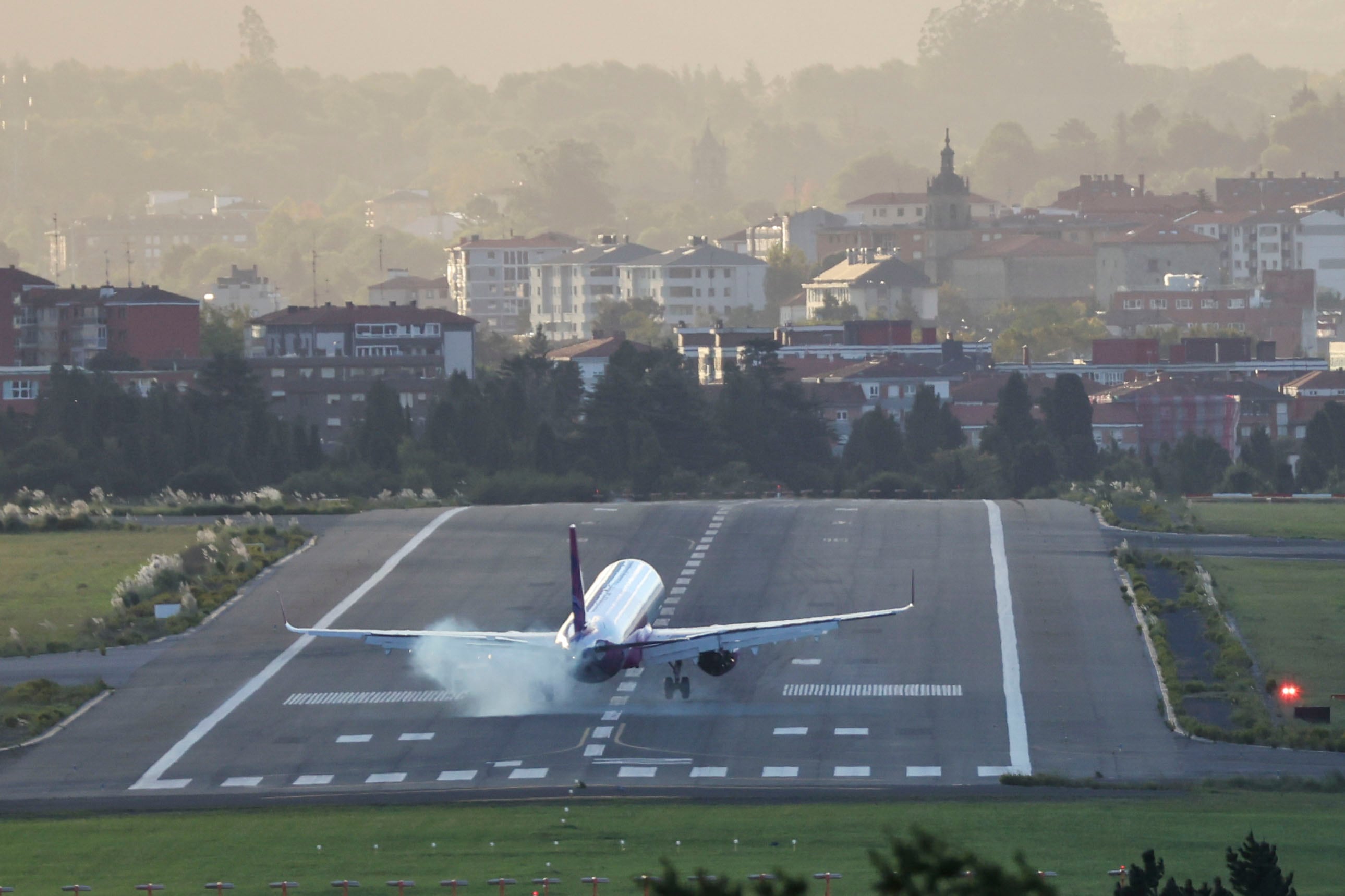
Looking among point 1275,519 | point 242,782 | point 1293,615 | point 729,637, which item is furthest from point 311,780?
point 1275,519

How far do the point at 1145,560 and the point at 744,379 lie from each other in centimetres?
6760

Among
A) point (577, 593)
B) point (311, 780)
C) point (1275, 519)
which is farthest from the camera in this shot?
point (1275, 519)

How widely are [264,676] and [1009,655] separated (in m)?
19.3

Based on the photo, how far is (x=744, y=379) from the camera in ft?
461

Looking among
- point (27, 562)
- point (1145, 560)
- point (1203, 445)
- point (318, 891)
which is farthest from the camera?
point (1203, 445)

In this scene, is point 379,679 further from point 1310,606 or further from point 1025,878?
point 1025,878

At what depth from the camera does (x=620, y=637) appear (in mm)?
53812

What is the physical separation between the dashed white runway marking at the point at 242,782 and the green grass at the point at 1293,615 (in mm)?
25347

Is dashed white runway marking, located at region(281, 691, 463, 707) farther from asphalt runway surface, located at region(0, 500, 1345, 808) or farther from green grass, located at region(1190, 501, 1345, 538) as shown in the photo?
green grass, located at region(1190, 501, 1345, 538)

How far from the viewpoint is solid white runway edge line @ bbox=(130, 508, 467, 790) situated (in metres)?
51.2

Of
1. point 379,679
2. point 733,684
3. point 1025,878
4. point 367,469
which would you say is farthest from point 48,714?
point 367,469

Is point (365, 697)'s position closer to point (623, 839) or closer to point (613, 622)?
point (613, 622)

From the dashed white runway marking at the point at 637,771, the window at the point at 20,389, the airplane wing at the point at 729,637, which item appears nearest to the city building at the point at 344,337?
the window at the point at 20,389

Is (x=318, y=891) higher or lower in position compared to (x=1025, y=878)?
lower
